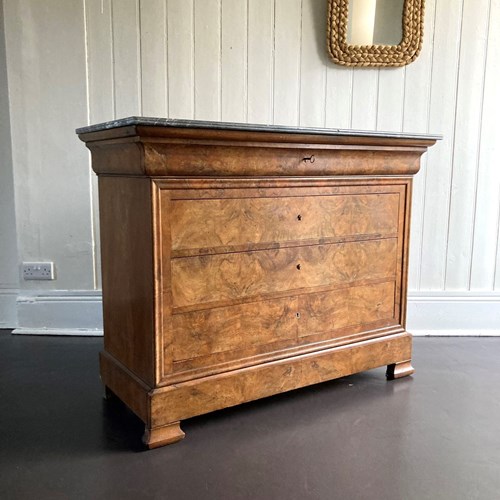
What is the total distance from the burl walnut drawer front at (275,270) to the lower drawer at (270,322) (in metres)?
0.04

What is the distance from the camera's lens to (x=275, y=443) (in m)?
1.66

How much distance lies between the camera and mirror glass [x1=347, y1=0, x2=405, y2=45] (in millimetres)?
2543

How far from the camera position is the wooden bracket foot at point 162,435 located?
1616mm

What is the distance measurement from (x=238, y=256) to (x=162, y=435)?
624 millimetres

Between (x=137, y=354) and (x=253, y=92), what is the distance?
59.8 inches

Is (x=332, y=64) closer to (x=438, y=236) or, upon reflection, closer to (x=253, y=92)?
(x=253, y=92)

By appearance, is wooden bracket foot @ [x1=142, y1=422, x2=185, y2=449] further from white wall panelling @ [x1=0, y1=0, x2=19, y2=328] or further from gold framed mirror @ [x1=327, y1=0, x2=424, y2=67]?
gold framed mirror @ [x1=327, y1=0, x2=424, y2=67]

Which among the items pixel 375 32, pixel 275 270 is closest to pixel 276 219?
pixel 275 270

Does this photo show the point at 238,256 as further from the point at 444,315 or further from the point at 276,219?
the point at 444,315

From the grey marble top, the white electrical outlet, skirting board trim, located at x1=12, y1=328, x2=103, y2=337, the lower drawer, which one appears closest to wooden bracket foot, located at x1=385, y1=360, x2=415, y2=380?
the lower drawer

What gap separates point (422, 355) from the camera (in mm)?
2484

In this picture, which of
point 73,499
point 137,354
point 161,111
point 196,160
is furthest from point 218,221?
point 161,111

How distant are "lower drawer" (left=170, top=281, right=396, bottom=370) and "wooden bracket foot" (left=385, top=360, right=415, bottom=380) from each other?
0.69 feet

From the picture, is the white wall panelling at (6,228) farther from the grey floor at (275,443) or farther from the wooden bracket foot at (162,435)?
the wooden bracket foot at (162,435)
